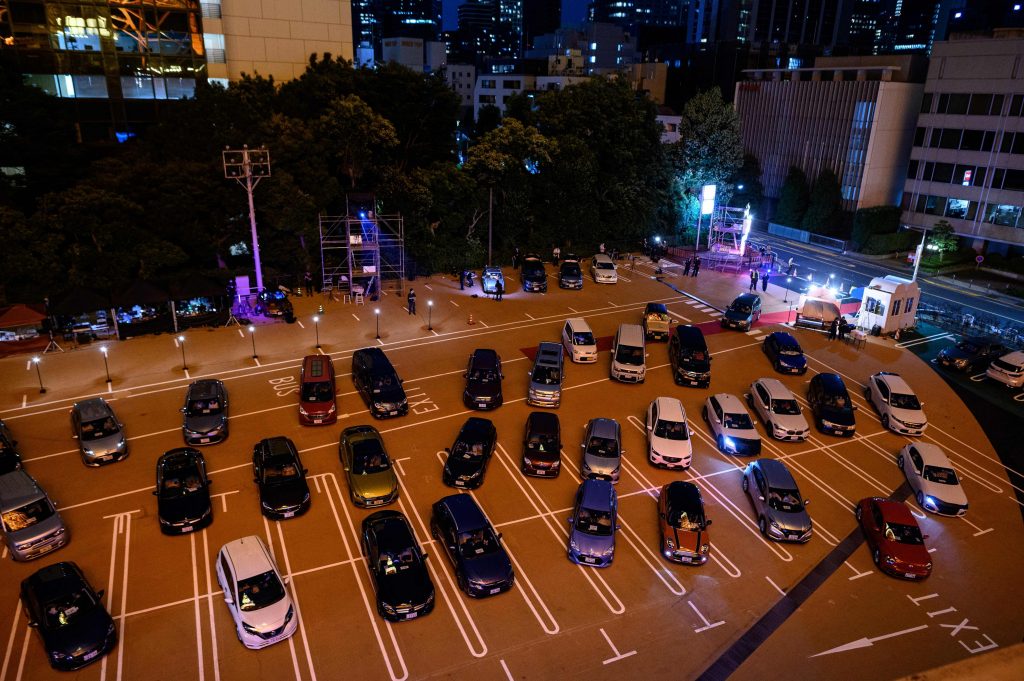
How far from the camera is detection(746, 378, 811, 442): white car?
24.9m

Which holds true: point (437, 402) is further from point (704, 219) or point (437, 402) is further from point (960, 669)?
point (704, 219)

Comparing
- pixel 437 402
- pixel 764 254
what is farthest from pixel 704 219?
pixel 437 402

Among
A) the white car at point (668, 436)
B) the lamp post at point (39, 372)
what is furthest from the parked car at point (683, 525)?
the lamp post at point (39, 372)

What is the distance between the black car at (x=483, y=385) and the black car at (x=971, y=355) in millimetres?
22474

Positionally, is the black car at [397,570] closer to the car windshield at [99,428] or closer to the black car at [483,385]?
the black car at [483,385]

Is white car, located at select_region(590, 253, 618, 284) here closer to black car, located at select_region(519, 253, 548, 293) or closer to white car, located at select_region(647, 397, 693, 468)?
black car, located at select_region(519, 253, 548, 293)

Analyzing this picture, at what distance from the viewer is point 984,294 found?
151 feet

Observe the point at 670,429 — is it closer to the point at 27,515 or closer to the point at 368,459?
the point at 368,459

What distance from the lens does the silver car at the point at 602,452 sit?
21.6 metres

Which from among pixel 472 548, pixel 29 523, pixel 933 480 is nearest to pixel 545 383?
pixel 472 548

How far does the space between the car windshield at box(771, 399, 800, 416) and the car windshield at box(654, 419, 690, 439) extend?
15.0ft

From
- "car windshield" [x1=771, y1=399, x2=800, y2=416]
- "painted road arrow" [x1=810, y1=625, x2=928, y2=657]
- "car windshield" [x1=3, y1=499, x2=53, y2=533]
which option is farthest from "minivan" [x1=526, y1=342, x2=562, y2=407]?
"car windshield" [x1=3, y1=499, x2=53, y2=533]

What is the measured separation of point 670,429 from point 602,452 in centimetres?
Result: 301

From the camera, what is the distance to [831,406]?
86.0ft
